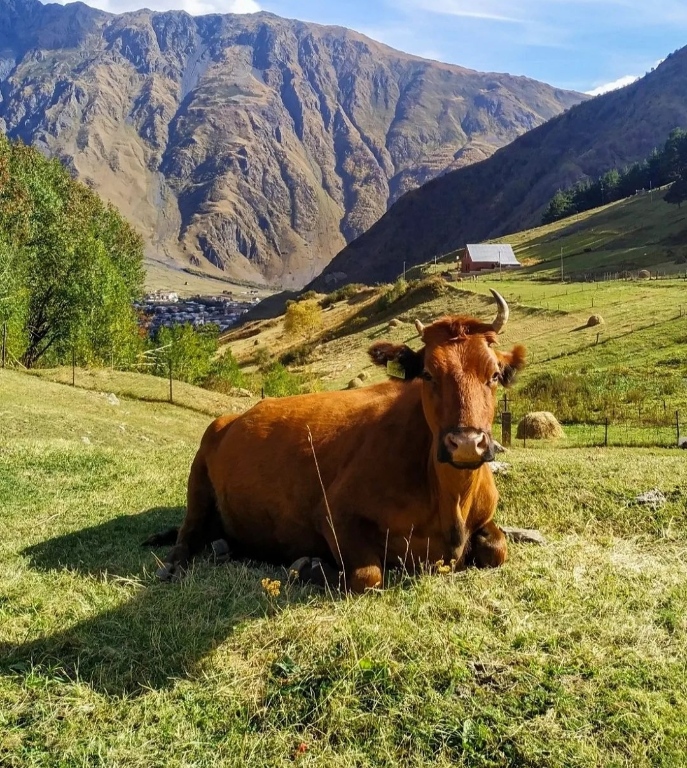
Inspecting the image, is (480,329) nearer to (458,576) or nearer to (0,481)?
(458,576)

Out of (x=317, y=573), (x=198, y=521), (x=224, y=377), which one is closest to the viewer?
(x=317, y=573)

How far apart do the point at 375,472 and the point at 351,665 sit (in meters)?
2.37

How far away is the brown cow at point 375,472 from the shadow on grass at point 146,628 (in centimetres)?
55

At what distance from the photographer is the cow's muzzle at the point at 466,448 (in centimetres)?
521

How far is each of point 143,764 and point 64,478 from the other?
983cm

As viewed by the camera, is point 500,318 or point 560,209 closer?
point 500,318

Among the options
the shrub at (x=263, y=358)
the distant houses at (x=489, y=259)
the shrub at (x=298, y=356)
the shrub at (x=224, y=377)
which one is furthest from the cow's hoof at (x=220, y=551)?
the distant houses at (x=489, y=259)

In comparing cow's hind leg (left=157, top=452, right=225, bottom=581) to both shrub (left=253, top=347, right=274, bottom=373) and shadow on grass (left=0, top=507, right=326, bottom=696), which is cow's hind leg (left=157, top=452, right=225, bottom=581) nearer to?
shadow on grass (left=0, top=507, right=326, bottom=696)

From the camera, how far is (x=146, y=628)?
5695mm

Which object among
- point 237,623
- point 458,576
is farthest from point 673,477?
point 237,623

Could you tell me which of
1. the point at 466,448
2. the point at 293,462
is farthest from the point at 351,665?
the point at 293,462

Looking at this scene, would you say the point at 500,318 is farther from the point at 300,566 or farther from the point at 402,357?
the point at 300,566

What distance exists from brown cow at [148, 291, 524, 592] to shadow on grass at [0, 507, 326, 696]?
1.81 ft

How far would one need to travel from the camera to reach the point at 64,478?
1298 centimetres
